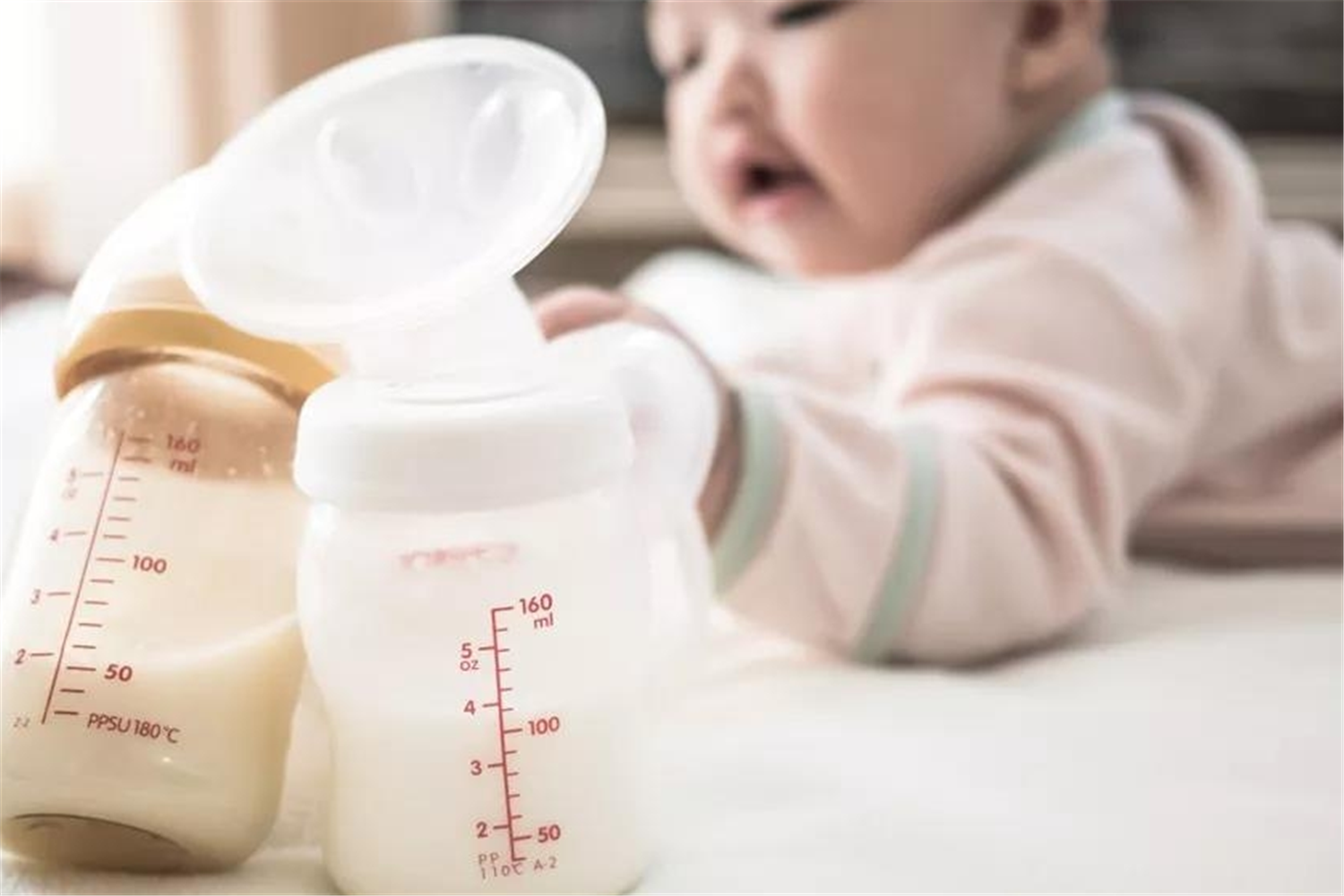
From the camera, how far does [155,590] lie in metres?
0.47

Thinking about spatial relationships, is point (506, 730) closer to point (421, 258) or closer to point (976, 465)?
point (421, 258)

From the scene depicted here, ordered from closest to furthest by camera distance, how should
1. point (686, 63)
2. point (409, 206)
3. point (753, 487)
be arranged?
point (409, 206) → point (753, 487) → point (686, 63)

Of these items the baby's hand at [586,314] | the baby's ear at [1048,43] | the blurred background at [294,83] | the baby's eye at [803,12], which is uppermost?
the baby's hand at [586,314]

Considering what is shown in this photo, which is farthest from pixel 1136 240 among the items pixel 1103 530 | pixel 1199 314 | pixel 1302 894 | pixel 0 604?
pixel 0 604

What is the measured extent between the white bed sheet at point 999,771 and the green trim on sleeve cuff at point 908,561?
2 cm

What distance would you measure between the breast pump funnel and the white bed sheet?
4.9 inches

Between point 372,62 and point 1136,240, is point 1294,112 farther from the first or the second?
point 372,62

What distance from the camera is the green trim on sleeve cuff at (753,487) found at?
69cm

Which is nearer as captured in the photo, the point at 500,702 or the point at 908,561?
the point at 500,702

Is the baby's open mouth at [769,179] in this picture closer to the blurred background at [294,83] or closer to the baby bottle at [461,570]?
the baby bottle at [461,570]

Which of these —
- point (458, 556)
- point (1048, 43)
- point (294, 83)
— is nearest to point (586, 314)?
point (458, 556)

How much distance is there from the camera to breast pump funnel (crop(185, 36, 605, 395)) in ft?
1.55

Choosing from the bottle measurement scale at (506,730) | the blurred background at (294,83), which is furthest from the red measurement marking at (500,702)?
the blurred background at (294,83)

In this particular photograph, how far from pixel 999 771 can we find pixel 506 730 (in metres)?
0.22
